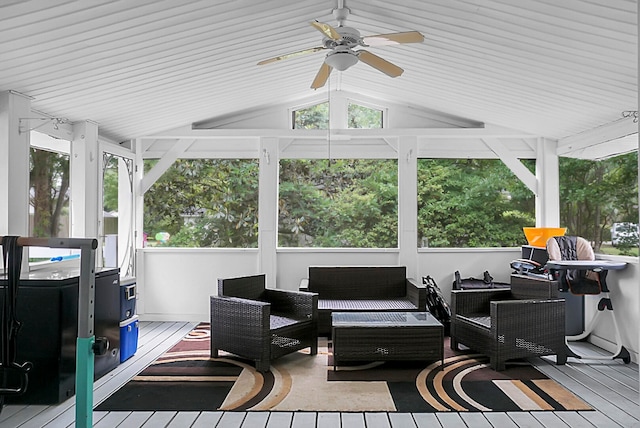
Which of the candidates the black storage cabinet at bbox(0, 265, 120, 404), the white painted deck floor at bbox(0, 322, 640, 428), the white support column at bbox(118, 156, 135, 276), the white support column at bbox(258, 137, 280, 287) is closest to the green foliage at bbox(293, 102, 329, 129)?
the white support column at bbox(258, 137, 280, 287)

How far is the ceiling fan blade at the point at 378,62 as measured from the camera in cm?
386

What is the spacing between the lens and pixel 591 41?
12.1 feet

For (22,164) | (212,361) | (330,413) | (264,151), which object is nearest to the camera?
(330,413)

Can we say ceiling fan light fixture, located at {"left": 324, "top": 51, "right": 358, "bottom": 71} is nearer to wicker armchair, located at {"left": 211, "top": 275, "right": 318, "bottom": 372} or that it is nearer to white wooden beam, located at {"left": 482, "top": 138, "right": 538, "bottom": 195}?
wicker armchair, located at {"left": 211, "top": 275, "right": 318, "bottom": 372}

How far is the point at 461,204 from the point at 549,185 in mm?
1464

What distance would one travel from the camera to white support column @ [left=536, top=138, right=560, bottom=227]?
6707mm

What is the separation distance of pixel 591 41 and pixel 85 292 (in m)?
3.70

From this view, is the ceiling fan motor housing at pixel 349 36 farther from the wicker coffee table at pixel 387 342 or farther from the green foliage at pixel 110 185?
the green foliage at pixel 110 185

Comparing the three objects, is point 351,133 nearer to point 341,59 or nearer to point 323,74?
point 323,74

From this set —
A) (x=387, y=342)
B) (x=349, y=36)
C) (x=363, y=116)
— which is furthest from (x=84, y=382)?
(x=363, y=116)

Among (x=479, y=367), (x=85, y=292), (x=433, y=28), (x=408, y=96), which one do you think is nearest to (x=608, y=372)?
(x=479, y=367)

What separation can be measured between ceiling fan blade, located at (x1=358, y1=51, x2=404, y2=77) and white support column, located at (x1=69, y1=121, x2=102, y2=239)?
333cm

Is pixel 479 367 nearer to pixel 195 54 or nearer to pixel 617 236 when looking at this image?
pixel 617 236

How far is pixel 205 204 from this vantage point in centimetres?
737
